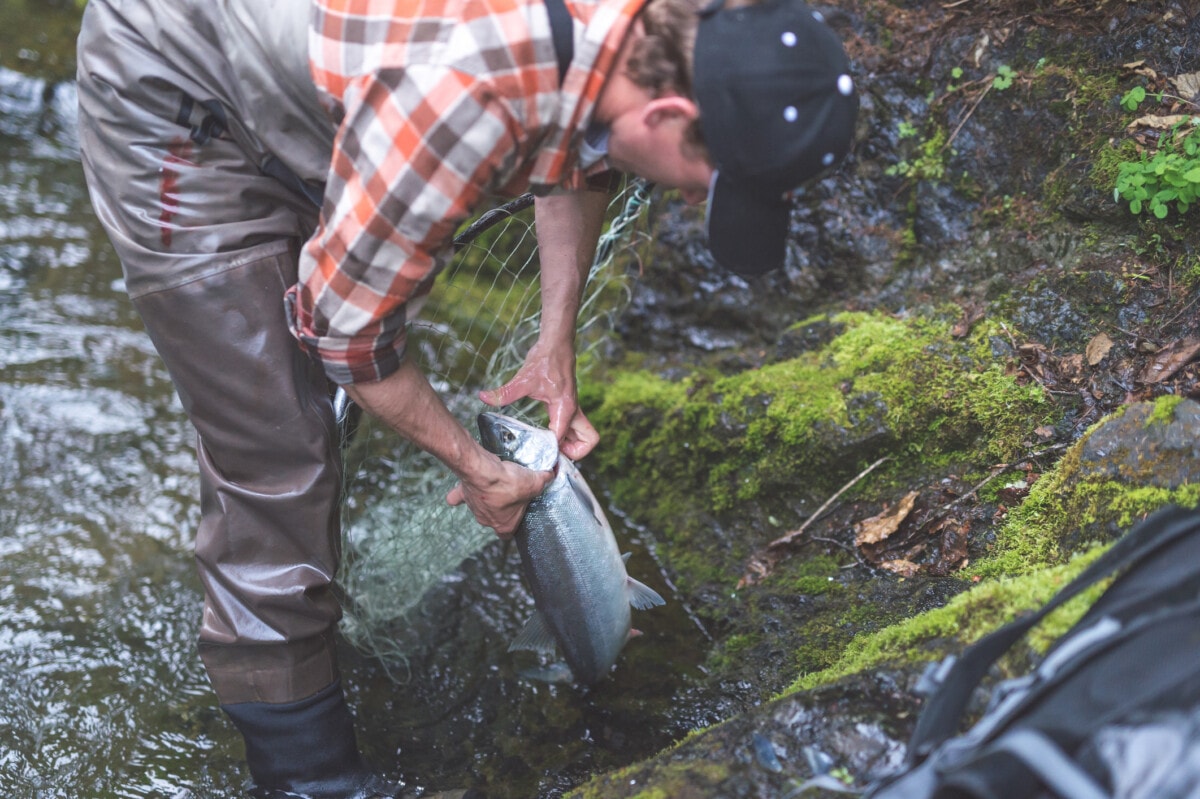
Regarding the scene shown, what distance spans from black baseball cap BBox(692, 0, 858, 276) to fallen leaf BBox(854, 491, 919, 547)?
5.54 feet

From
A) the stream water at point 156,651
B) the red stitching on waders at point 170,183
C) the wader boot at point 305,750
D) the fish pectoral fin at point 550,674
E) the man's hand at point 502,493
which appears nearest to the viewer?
the red stitching on waders at point 170,183

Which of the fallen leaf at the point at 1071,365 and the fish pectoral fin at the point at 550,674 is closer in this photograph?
the fallen leaf at the point at 1071,365

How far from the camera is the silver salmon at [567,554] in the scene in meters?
3.04

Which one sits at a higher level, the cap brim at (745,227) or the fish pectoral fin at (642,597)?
the cap brim at (745,227)

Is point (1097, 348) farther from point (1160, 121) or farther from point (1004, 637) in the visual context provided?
point (1004, 637)

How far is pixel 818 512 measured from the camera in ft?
11.9


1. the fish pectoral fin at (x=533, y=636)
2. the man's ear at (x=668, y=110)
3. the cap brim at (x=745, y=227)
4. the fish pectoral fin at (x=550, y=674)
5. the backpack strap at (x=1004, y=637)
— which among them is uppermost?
the man's ear at (x=668, y=110)

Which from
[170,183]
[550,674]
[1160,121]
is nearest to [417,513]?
[550,674]

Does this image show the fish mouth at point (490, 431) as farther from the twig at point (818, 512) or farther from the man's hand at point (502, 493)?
the twig at point (818, 512)

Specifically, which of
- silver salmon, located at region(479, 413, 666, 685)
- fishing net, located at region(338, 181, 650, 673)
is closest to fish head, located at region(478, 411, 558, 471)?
silver salmon, located at region(479, 413, 666, 685)

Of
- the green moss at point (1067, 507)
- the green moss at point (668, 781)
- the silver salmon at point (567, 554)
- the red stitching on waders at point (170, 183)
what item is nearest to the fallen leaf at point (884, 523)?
the green moss at point (1067, 507)

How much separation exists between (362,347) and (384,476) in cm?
267

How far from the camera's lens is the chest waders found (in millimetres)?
2410

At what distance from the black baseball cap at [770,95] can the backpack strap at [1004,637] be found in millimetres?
1097
